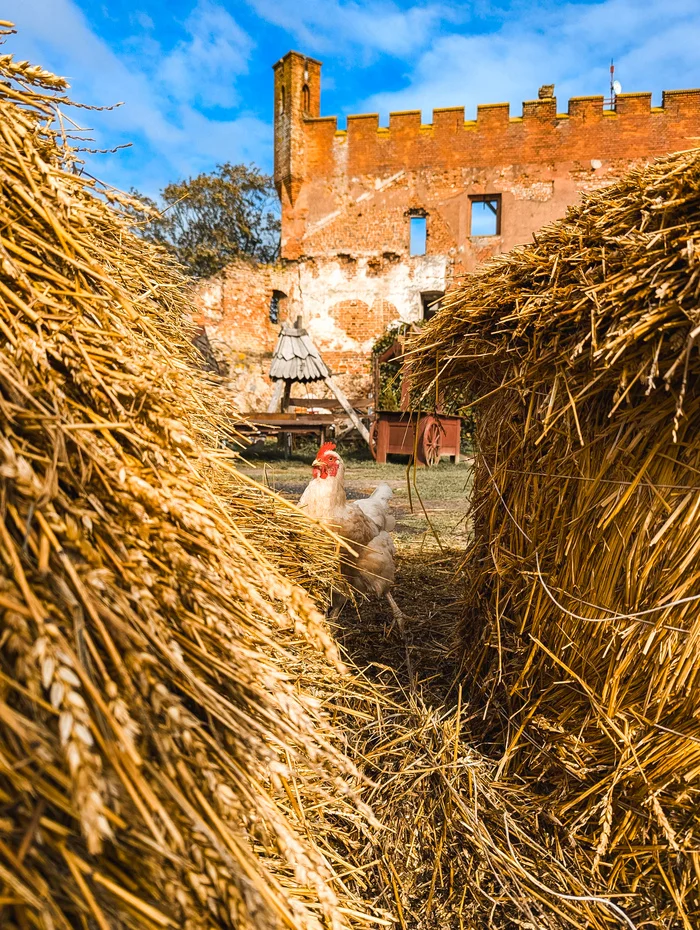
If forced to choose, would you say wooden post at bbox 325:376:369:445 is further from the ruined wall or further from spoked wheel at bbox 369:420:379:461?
the ruined wall

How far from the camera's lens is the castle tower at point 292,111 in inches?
598

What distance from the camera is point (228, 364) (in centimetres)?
1570

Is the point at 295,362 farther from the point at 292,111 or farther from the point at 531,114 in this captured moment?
the point at 531,114

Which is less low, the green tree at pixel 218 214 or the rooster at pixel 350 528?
the green tree at pixel 218 214

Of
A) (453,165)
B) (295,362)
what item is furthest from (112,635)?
(453,165)

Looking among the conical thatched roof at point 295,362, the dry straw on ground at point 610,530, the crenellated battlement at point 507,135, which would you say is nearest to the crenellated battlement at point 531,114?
the crenellated battlement at point 507,135

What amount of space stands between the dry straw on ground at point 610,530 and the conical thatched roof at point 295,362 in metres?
9.32

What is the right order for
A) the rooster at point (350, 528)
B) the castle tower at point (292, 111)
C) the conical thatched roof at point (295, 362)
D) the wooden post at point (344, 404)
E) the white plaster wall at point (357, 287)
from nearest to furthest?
1. the rooster at point (350, 528)
2. the conical thatched roof at point (295, 362)
3. the wooden post at point (344, 404)
4. the castle tower at point (292, 111)
5. the white plaster wall at point (357, 287)

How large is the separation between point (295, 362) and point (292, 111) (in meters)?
9.21

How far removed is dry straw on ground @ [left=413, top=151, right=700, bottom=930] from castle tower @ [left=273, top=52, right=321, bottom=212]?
16.1 m

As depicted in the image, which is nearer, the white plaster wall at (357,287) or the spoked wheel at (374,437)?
the spoked wheel at (374,437)

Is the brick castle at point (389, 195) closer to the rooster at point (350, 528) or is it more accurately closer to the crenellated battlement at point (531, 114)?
the crenellated battlement at point (531, 114)

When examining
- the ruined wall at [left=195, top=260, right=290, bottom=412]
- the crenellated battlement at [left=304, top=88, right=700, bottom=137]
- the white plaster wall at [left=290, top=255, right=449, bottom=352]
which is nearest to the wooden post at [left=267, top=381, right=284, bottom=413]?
the ruined wall at [left=195, top=260, right=290, bottom=412]

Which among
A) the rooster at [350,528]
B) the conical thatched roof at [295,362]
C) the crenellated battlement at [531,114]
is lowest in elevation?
the rooster at [350,528]
